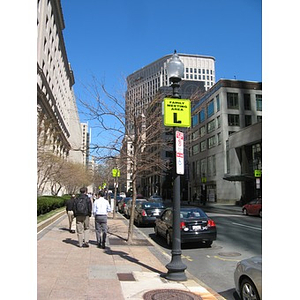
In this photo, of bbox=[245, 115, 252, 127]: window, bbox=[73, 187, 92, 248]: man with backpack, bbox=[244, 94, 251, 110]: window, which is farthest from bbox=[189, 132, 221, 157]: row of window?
bbox=[73, 187, 92, 248]: man with backpack

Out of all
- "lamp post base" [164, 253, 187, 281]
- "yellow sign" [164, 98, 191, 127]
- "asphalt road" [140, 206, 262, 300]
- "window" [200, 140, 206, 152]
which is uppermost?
"window" [200, 140, 206, 152]

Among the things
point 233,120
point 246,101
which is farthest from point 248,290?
point 246,101

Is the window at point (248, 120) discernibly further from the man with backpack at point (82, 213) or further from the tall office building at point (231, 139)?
the man with backpack at point (82, 213)

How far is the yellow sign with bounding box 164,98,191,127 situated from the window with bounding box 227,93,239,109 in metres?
48.2

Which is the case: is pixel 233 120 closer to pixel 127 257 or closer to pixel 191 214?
pixel 191 214

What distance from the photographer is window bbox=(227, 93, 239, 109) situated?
5381 centimetres

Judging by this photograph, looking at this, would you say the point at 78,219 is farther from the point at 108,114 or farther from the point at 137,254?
the point at 108,114

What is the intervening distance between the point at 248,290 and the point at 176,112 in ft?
12.8

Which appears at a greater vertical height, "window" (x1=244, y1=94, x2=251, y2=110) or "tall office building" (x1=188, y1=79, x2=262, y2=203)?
"window" (x1=244, y1=94, x2=251, y2=110)

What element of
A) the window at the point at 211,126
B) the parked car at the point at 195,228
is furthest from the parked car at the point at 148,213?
the window at the point at 211,126

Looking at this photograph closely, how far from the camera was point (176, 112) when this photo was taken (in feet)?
24.3

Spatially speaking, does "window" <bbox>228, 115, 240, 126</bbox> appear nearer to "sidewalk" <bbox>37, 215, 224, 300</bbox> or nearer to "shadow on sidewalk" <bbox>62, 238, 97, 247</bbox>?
"shadow on sidewalk" <bbox>62, 238, 97, 247</bbox>

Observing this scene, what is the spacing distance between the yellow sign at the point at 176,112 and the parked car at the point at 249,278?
326 centimetres
